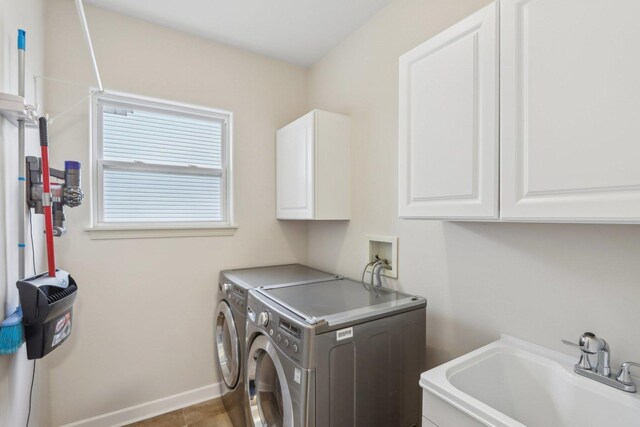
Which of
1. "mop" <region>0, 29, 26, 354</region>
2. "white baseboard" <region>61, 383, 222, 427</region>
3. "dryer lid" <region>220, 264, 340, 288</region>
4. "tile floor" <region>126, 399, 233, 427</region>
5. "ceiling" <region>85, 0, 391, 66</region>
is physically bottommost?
"tile floor" <region>126, 399, 233, 427</region>

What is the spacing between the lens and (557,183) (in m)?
0.85

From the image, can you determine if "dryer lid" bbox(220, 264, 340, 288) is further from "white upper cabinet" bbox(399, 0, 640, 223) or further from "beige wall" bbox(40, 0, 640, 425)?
"white upper cabinet" bbox(399, 0, 640, 223)

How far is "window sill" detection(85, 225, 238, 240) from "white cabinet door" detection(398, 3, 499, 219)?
1.57m

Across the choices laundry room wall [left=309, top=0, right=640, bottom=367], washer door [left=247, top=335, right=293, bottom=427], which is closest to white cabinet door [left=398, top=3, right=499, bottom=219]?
laundry room wall [left=309, top=0, right=640, bottom=367]

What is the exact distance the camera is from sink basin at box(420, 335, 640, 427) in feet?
2.87

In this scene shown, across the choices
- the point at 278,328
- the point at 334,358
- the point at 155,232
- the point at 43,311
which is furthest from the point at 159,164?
the point at 334,358

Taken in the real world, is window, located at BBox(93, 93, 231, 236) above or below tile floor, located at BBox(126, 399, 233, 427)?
above

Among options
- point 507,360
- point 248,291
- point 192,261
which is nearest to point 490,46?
point 507,360

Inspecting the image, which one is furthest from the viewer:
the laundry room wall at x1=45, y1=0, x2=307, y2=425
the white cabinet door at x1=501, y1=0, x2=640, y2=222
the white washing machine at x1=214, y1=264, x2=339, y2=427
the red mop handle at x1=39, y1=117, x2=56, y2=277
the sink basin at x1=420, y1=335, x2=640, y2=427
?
the laundry room wall at x1=45, y1=0, x2=307, y2=425

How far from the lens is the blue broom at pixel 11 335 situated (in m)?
0.99

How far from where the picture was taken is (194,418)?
2.09 meters

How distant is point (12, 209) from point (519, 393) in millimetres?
2142

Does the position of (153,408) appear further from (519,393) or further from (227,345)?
(519,393)

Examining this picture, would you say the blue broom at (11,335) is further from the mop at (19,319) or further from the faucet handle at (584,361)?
the faucet handle at (584,361)
